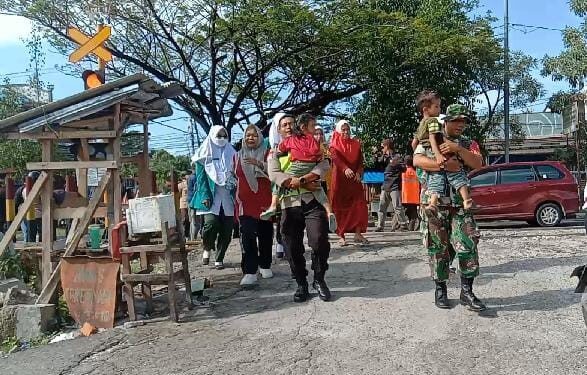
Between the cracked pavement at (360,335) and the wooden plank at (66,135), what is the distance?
1.84 meters

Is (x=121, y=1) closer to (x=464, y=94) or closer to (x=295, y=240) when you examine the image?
(x=464, y=94)

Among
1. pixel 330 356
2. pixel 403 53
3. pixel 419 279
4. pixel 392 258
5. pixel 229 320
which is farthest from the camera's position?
pixel 403 53

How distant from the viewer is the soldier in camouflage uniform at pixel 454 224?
4.95 metres

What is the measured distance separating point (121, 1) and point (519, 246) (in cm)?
1169

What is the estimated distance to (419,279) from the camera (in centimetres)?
641

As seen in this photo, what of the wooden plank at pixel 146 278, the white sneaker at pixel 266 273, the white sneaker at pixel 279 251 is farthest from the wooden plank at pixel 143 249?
the white sneaker at pixel 279 251

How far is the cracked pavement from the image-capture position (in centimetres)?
417

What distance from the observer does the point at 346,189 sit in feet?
29.7

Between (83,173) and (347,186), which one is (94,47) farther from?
(347,186)

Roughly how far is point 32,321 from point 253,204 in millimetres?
2431

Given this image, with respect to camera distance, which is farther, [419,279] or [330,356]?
[419,279]

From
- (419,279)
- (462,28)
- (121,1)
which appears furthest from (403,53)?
(419,279)

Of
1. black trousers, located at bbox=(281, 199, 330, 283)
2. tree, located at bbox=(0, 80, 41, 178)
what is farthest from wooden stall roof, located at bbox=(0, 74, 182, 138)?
tree, located at bbox=(0, 80, 41, 178)

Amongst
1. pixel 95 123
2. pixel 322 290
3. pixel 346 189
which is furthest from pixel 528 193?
pixel 95 123
